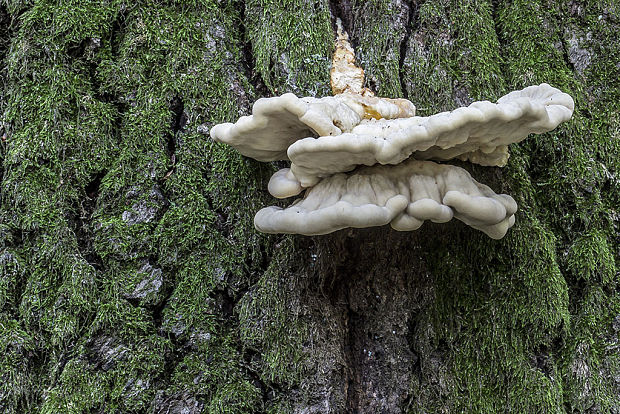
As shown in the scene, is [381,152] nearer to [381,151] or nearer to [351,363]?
[381,151]

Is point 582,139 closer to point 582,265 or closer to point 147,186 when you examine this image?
point 582,265

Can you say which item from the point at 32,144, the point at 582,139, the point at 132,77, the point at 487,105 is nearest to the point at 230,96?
the point at 132,77

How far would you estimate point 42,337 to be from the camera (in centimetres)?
187

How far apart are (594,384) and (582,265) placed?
1.61 ft

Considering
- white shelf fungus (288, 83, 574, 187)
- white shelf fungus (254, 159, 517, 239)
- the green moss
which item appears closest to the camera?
white shelf fungus (288, 83, 574, 187)

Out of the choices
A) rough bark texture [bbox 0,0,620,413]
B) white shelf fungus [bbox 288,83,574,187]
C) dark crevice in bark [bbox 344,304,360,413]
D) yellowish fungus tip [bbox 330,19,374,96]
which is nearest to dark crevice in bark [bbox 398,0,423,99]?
rough bark texture [bbox 0,0,620,413]

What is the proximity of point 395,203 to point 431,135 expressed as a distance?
245mm

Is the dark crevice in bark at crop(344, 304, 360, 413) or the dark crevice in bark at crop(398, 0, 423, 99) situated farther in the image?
the dark crevice in bark at crop(398, 0, 423, 99)

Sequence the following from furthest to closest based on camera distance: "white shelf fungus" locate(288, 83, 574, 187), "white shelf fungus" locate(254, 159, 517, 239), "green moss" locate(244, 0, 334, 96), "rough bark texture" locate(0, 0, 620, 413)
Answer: "green moss" locate(244, 0, 334, 96) < "rough bark texture" locate(0, 0, 620, 413) < "white shelf fungus" locate(254, 159, 517, 239) < "white shelf fungus" locate(288, 83, 574, 187)

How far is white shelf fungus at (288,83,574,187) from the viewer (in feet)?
4.39

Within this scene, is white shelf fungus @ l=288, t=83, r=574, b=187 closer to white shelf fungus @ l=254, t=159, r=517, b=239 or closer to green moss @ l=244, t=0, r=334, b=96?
white shelf fungus @ l=254, t=159, r=517, b=239

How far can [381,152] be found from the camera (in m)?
1.40

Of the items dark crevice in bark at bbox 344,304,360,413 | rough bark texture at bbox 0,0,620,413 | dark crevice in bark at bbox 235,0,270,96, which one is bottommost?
dark crevice in bark at bbox 344,304,360,413

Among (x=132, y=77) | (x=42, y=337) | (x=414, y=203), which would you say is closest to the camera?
(x=414, y=203)
